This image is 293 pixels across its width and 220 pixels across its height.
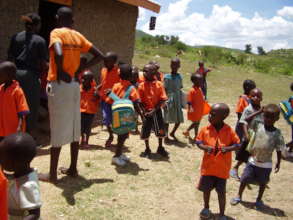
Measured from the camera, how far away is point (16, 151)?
1911 millimetres

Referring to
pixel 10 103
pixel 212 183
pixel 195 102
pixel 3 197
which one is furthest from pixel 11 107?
pixel 195 102

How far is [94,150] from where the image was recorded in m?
5.11

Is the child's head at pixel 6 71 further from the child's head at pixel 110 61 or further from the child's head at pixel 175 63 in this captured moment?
the child's head at pixel 175 63

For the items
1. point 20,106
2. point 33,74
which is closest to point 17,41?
point 33,74

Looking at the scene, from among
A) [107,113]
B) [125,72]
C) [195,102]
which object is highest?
[125,72]

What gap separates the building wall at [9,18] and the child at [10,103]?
174 cm

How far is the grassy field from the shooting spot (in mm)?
3404

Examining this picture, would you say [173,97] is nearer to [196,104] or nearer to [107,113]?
[196,104]

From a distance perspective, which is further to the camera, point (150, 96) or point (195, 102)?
point (195, 102)

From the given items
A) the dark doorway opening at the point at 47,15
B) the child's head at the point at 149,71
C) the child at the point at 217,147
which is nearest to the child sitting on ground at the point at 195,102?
the child's head at the point at 149,71

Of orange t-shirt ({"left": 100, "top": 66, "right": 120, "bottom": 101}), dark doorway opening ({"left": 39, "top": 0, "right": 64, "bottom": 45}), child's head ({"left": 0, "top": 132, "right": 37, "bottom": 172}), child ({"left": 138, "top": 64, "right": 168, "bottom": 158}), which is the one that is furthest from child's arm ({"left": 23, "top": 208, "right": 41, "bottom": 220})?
dark doorway opening ({"left": 39, "top": 0, "right": 64, "bottom": 45})

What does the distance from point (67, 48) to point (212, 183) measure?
208cm

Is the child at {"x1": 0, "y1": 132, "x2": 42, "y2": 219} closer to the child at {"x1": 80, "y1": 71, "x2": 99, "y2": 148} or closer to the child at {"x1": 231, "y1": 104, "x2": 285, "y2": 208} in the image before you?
the child at {"x1": 231, "y1": 104, "x2": 285, "y2": 208}

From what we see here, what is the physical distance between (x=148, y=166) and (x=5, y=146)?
3082mm
